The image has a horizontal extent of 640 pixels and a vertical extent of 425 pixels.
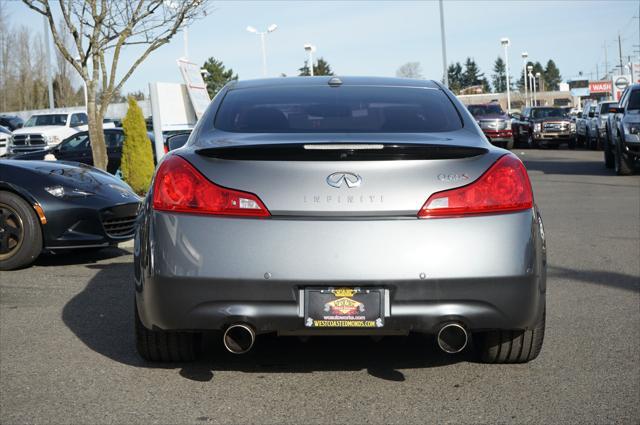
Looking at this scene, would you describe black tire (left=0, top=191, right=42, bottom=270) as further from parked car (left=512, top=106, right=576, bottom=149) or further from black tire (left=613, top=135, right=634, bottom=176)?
parked car (left=512, top=106, right=576, bottom=149)

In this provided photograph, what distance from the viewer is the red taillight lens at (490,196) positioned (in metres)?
4.25

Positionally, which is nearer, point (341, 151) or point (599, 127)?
point (341, 151)

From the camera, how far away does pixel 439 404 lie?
14.2 ft

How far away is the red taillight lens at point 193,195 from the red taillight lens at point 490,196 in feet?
2.52

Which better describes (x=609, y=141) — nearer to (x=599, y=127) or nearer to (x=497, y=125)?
(x=599, y=127)

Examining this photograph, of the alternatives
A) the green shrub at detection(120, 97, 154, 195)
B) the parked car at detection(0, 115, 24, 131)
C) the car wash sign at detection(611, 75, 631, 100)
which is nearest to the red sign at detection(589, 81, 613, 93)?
the car wash sign at detection(611, 75, 631, 100)

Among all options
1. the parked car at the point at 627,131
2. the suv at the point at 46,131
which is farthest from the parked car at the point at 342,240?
the suv at the point at 46,131

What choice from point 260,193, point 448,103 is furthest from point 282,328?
point 448,103

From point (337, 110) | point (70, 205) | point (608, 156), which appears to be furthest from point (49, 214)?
point (608, 156)

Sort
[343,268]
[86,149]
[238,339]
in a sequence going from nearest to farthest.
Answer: [343,268] → [238,339] → [86,149]

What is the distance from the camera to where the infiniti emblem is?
4.23m

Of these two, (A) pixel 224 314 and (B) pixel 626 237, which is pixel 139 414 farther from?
(B) pixel 626 237

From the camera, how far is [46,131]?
3656cm

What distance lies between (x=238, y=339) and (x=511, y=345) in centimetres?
145
